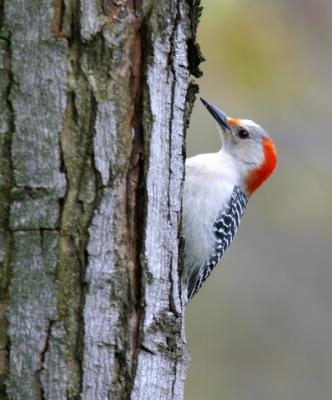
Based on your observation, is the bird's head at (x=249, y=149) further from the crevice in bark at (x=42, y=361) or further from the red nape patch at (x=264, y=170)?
the crevice in bark at (x=42, y=361)

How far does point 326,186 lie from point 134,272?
15.0ft

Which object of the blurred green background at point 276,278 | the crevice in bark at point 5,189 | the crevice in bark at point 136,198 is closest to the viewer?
the crevice in bark at point 5,189

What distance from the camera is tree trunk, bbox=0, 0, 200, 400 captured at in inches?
122

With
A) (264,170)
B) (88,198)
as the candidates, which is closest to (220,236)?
(264,170)

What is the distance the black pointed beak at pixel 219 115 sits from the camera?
21.8 ft

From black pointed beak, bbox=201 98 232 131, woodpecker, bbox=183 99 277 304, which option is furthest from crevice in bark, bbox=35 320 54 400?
black pointed beak, bbox=201 98 232 131

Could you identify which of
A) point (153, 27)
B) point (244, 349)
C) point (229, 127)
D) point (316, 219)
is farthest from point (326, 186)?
point (153, 27)

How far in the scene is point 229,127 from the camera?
22.9 ft

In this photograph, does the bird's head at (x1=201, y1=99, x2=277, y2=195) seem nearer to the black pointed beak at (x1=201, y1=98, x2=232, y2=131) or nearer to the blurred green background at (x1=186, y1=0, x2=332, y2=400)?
the black pointed beak at (x1=201, y1=98, x2=232, y2=131)

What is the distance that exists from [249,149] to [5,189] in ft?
13.3

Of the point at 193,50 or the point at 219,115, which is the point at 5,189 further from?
the point at 219,115

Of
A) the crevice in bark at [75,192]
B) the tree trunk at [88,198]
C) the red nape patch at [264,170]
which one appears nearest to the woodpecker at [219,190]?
the red nape patch at [264,170]

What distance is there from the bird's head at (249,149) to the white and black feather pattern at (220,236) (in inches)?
14.5

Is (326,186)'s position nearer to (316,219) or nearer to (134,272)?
(316,219)
